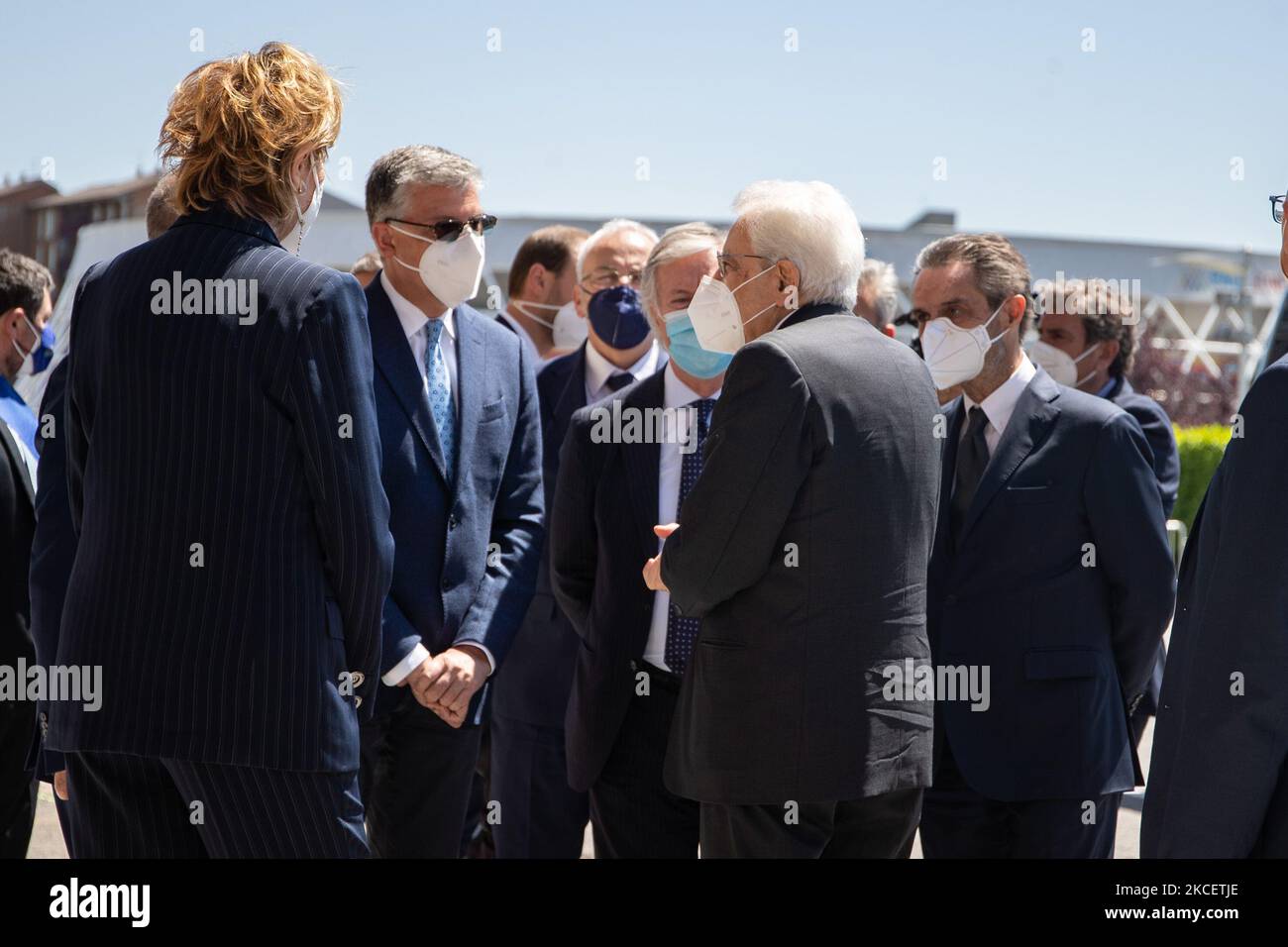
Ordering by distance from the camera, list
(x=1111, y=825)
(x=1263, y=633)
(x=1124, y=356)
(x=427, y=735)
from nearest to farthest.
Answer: (x=1263, y=633)
(x=427, y=735)
(x=1111, y=825)
(x=1124, y=356)

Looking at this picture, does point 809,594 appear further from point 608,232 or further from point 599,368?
point 608,232

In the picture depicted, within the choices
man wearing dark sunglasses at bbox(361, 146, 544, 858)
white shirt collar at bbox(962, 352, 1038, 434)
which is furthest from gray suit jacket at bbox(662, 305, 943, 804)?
white shirt collar at bbox(962, 352, 1038, 434)

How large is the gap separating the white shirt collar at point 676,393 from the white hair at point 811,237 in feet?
2.61

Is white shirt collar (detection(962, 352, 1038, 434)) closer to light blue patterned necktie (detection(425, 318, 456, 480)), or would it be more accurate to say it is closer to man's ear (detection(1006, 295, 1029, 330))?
man's ear (detection(1006, 295, 1029, 330))

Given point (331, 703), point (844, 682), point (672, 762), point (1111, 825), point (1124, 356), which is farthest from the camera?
point (1124, 356)

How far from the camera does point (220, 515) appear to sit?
242 centimetres

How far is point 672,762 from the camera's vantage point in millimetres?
3086

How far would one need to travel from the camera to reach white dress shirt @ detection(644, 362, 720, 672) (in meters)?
3.74

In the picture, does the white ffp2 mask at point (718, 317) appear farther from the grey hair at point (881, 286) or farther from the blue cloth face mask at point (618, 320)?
the grey hair at point (881, 286)

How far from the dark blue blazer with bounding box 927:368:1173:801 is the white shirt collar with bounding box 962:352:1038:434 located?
16 cm

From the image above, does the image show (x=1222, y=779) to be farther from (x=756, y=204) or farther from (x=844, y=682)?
(x=756, y=204)

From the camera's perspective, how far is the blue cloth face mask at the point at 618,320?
16.0ft

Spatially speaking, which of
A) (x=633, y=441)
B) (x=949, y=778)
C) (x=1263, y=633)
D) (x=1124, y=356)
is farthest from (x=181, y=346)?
(x=1124, y=356)
